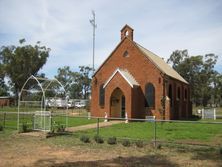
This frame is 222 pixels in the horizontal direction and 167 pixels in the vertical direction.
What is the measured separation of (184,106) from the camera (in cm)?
4444

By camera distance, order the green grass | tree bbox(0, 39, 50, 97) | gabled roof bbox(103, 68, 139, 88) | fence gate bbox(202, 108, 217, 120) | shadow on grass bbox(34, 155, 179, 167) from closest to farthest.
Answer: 1. shadow on grass bbox(34, 155, 179, 167)
2. the green grass
3. gabled roof bbox(103, 68, 139, 88)
4. fence gate bbox(202, 108, 217, 120)
5. tree bbox(0, 39, 50, 97)

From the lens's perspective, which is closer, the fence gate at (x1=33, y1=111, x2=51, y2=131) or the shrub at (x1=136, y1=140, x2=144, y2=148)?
the shrub at (x1=136, y1=140, x2=144, y2=148)

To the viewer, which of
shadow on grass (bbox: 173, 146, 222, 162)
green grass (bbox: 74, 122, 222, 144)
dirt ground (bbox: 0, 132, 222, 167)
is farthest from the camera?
green grass (bbox: 74, 122, 222, 144)

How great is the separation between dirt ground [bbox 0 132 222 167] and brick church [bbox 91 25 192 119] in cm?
1773

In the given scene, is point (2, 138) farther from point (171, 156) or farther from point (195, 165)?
point (195, 165)

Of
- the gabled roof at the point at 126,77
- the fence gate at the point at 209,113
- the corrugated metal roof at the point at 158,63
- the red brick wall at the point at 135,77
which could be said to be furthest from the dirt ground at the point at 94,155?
the fence gate at the point at 209,113

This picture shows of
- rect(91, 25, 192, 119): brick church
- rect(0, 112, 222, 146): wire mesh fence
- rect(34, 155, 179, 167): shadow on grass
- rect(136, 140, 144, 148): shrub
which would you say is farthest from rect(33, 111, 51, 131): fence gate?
rect(91, 25, 192, 119): brick church

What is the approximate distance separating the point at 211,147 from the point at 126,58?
2283 centimetres

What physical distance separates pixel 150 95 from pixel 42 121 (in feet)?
54.7

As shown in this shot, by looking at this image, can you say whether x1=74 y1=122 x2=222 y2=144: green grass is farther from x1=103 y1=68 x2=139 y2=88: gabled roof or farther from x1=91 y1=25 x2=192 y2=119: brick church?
x1=103 y1=68 x2=139 y2=88: gabled roof

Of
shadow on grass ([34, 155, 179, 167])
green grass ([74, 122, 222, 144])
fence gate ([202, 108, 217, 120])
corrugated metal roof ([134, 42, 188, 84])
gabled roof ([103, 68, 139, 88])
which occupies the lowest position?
shadow on grass ([34, 155, 179, 167])

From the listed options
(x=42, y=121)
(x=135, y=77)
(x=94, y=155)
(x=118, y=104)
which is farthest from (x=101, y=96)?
(x=94, y=155)

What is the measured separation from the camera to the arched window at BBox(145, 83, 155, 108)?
33531mm

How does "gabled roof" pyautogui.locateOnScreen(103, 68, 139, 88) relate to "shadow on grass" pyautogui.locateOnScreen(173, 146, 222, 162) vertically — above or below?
above
